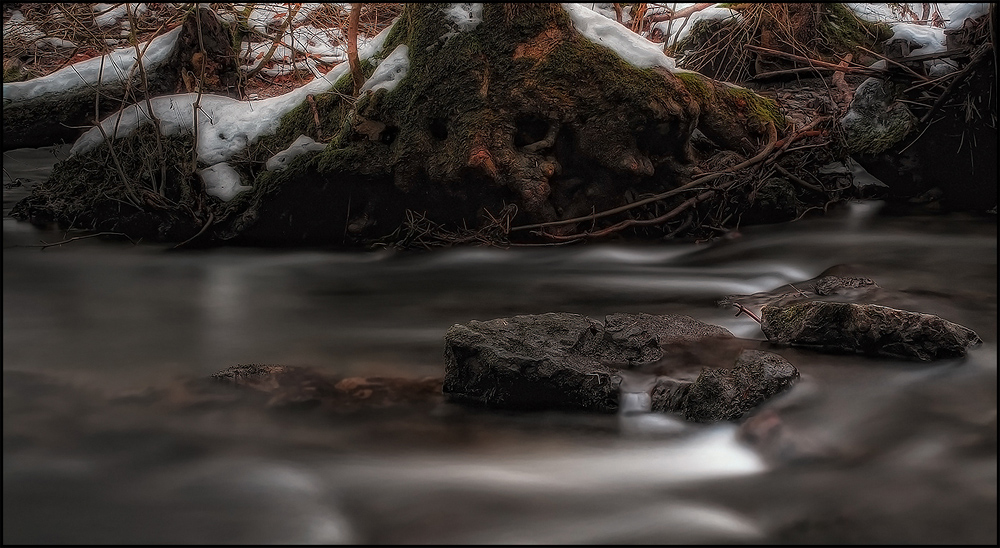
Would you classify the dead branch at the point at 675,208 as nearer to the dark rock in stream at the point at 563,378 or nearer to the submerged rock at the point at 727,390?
the dark rock in stream at the point at 563,378

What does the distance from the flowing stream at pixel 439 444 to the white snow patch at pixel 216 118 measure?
187cm

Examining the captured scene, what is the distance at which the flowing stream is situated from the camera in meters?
2.34

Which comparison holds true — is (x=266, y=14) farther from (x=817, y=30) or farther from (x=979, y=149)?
(x=979, y=149)

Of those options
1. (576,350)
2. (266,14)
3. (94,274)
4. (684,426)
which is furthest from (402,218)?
(266,14)

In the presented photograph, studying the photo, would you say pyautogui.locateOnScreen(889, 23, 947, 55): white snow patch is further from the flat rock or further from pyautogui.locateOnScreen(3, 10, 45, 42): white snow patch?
pyautogui.locateOnScreen(3, 10, 45, 42): white snow patch

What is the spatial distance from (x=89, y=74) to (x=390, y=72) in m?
3.10

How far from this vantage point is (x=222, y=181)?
19.6 feet

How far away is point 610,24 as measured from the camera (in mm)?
5871

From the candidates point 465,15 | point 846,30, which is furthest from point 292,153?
point 846,30

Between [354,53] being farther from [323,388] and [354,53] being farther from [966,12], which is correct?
[966,12]

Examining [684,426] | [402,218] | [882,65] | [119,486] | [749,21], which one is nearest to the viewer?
[119,486]

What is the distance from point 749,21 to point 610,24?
2656 mm

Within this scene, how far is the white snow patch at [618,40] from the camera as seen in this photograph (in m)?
5.75

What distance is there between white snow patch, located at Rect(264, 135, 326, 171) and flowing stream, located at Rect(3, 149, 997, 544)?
4.59ft
